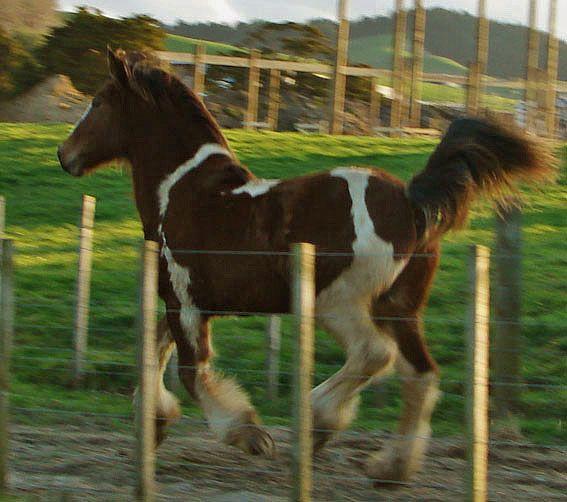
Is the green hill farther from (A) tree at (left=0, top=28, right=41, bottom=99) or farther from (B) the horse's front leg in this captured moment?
(B) the horse's front leg

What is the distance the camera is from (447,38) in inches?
4016

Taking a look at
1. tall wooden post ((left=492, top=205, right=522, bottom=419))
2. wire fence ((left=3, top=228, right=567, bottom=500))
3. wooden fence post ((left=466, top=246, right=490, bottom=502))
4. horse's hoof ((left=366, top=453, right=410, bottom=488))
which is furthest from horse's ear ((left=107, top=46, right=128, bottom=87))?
wooden fence post ((left=466, top=246, right=490, bottom=502))

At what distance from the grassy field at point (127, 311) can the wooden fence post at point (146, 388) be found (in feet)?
4.46

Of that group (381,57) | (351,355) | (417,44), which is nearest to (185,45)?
(381,57)

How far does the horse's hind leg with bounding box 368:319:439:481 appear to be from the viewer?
20.9 ft

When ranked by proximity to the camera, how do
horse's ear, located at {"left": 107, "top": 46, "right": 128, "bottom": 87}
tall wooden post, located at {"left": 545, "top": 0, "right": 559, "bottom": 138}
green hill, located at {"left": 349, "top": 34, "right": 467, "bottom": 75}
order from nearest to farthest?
horse's ear, located at {"left": 107, "top": 46, "right": 128, "bottom": 87}, tall wooden post, located at {"left": 545, "top": 0, "right": 559, "bottom": 138}, green hill, located at {"left": 349, "top": 34, "right": 467, "bottom": 75}

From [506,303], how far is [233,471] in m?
2.31

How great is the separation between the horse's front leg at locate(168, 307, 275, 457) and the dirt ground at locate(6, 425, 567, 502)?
0.57 feet

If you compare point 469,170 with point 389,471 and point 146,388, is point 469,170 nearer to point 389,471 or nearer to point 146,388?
point 389,471

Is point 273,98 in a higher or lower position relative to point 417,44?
lower

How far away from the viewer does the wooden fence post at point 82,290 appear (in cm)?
973

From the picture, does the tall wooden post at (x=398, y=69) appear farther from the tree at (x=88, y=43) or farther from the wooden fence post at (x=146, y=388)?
the wooden fence post at (x=146, y=388)

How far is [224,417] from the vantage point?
22.6ft

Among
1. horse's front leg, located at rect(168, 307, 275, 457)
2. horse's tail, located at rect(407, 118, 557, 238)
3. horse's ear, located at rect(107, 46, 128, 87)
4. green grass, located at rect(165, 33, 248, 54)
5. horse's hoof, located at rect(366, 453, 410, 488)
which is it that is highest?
green grass, located at rect(165, 33, 248, 54)
